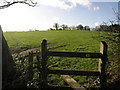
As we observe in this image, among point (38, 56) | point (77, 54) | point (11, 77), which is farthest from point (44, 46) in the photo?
point (11, 77)

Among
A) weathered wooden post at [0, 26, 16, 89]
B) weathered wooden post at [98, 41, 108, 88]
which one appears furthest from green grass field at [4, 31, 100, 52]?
weathered wooden post at [98, 41, 108, 88]

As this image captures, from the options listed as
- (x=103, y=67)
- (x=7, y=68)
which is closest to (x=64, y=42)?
(x=7, y=68)

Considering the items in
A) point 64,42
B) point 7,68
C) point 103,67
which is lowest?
point 64,42

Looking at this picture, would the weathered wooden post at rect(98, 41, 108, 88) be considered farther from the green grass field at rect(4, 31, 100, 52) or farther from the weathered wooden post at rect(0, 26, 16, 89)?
the weathered wooden post at rect(0, 26, 16, 89)

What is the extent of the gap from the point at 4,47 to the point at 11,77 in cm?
128

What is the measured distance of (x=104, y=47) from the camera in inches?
207

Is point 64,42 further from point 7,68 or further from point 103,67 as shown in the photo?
point 103,67

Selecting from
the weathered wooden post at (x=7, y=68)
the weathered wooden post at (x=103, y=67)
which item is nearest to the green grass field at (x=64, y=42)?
the weathered wooden post at (x=7, y=68)

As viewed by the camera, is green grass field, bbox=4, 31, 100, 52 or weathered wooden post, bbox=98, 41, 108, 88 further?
green grass field, bbox=4, 31, 100, 52

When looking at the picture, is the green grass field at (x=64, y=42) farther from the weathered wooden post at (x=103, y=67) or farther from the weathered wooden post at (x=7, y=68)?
the weathered wooden post at (x=103, y=67)

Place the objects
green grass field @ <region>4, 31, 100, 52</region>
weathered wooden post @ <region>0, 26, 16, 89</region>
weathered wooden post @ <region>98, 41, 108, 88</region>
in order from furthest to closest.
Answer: green grass field @ <region>4, 31, 100, 52</region>
weathered wooden post @ <region>0, 26, 16, 89</region>
weathered wooden post @ <region>98, 41, 108, 88</region>

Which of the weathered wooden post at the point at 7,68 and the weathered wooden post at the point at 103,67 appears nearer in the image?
the weathered wooden post at the point at 103,67

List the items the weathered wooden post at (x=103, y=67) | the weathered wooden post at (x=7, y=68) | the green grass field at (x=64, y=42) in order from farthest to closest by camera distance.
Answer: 1. the green grass field at (x=64, y=42)
2. the weathered wooden post at (x=7, y=68)
3. the weathered wooden post at (x=103, y=67)

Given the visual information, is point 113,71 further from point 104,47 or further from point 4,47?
point 4,47
